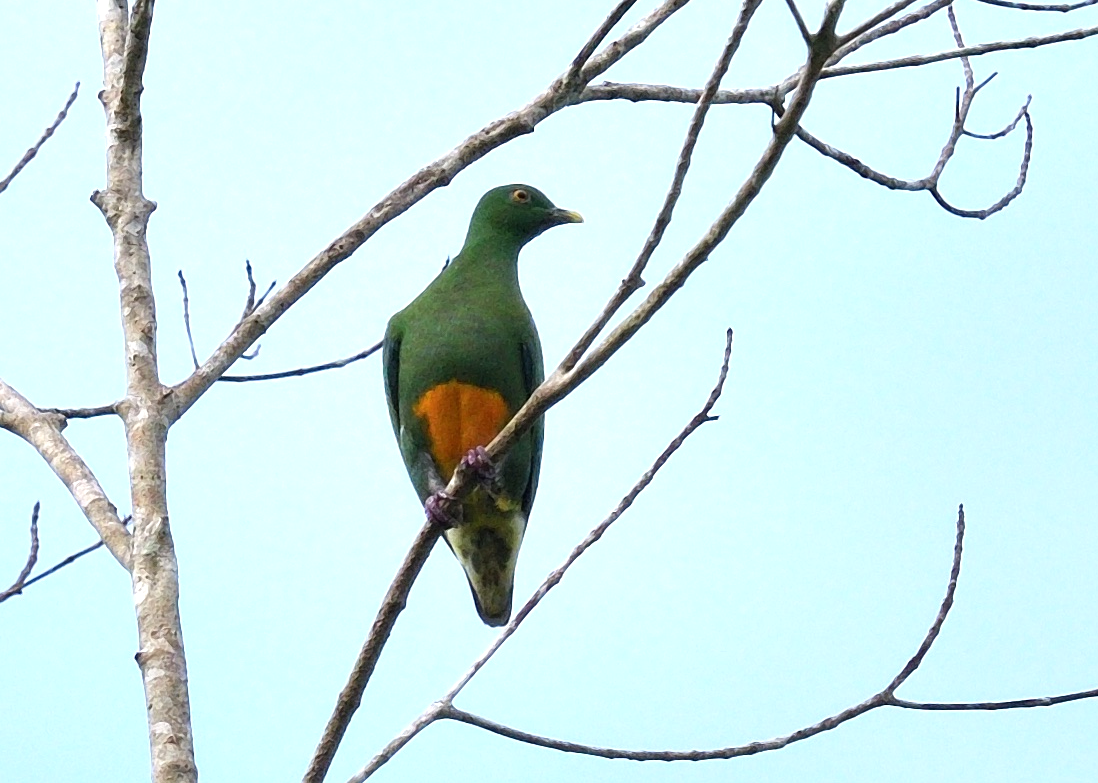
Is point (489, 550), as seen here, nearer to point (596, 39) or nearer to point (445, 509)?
point (445, 509)

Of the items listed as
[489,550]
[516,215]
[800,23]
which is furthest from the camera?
[516,215]

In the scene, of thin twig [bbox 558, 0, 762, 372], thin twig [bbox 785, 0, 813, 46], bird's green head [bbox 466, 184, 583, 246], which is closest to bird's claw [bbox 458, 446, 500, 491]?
thin twig [bbox 558, 0, 762, 372]

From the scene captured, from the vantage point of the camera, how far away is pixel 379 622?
3.48 metres

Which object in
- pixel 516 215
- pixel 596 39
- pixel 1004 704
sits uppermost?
pixel 516 215

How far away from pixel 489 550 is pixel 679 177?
3.05 m

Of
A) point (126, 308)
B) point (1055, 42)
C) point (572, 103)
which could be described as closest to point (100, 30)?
point (126, 308)

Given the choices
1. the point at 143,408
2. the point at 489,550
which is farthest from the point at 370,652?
the point at 489,550

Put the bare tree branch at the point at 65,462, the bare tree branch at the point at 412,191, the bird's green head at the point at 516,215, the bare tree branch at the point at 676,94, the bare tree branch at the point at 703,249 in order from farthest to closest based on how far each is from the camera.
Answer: the bird's green head at the point at 516,215 < the bare tree branch at the point at 676,94 < the bare tree branch at the point at 412,191 < the bare tree branch at the point at 65,462 < the bare tree branch at the point at 703,249

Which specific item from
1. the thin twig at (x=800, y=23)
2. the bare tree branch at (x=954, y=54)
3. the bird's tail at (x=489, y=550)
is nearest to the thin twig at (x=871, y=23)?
the thin twig at (x=800, y=23)

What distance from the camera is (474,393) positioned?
Answer: 5.52 metres

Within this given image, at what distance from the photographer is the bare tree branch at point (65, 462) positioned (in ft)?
11.7

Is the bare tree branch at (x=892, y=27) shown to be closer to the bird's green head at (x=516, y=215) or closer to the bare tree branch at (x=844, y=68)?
the bare tree branch at (x=844, y=68)

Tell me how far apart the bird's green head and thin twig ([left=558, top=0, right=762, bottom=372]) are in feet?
10.5

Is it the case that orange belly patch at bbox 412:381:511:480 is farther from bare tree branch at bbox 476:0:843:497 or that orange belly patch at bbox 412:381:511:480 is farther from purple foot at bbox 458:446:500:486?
bare tree branch at bbox 476:0:843:497
